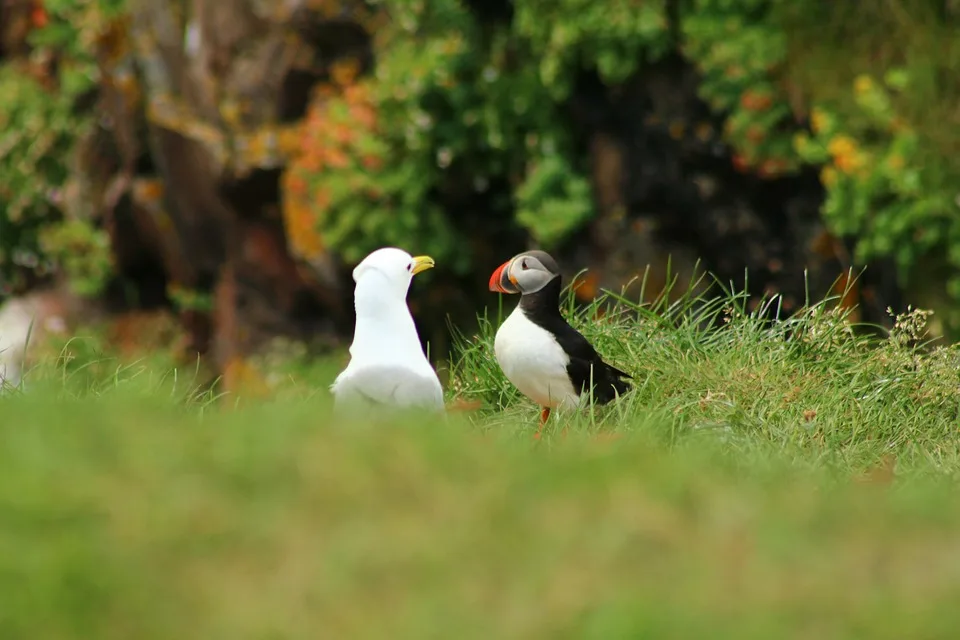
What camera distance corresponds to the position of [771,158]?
9.28 m

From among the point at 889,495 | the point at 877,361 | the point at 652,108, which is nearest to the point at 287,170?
the point at 652,108

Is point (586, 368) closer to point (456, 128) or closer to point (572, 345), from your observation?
point (572, 345)

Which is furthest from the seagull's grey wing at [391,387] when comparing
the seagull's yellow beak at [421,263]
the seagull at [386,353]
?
the seagull's yellow beak at [421,263]

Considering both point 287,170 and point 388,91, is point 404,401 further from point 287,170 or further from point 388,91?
point 287,170

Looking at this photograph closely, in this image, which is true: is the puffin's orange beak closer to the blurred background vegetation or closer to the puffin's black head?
the puffin's black head

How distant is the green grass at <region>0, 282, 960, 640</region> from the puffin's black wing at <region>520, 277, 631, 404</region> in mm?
711

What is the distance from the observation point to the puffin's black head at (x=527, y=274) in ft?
16.4

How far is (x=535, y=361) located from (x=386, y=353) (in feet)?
2.02

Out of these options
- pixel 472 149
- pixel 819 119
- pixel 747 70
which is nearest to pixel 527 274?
pixel 819 119

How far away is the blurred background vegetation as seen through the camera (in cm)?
865

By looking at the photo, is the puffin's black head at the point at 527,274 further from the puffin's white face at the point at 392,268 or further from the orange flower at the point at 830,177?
the orange flower at the point at 830,177

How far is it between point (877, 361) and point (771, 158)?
12.7 ft

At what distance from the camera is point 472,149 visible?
10766 mm

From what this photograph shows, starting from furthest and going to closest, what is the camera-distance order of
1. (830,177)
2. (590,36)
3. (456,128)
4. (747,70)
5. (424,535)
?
(456,128) < (590,36) < (747,70) < (830,177) < (424,535)
